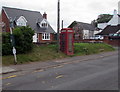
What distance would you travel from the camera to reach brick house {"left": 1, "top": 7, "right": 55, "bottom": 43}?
31.2 m

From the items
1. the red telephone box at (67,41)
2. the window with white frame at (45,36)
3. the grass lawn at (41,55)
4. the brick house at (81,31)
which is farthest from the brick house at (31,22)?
the brick house at (81,31)

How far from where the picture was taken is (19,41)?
13469 millimetres

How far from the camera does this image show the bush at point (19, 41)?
12883 millimetres

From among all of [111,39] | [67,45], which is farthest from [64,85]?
[111,39]

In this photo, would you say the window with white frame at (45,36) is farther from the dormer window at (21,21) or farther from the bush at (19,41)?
the bush at (19,41)

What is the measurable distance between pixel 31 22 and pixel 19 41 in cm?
2108

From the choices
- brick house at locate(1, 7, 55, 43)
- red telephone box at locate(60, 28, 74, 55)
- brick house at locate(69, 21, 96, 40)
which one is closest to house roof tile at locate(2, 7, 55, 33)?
brick house at locate(1, 7, 55, 43)

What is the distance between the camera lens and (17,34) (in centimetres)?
1341

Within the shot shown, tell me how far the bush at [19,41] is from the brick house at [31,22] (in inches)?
697

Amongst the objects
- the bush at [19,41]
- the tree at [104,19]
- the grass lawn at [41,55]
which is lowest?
the grass lawn at [41,55]

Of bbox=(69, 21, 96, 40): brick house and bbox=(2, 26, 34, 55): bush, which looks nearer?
bbox=(2, 26, 34, 55): bush

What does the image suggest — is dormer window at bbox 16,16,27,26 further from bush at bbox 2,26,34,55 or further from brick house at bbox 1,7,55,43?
bush at bbox 2,26,34,55

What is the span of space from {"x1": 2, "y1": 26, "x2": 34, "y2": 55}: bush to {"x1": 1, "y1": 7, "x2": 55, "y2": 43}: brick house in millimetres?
17699

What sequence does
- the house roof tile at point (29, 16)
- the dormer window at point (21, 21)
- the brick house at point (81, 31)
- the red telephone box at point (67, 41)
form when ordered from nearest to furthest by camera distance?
the red telephone box at point (67, 41) < the dormer window at point (21, 21) < the house roof tile at point (29, 16) < the brick house at point (81, 31)
